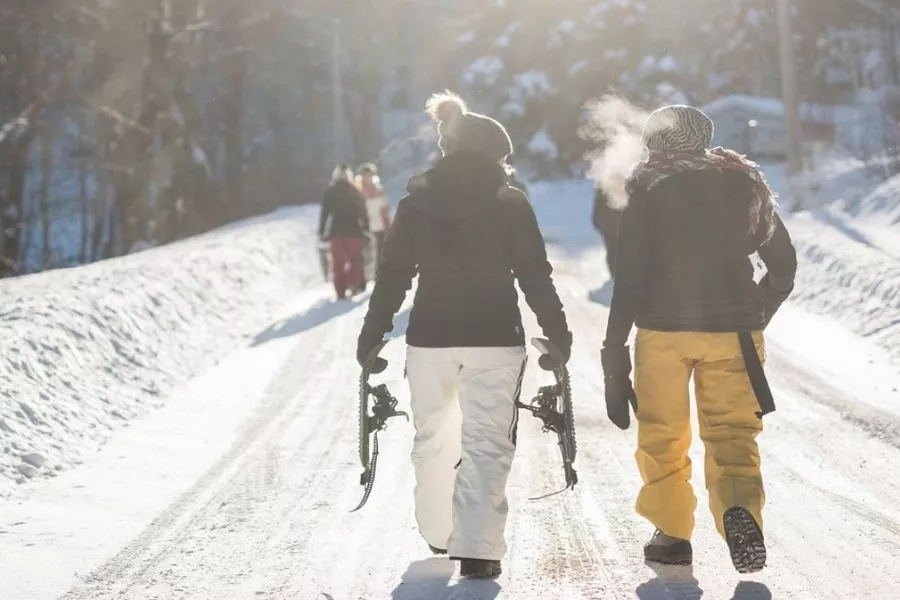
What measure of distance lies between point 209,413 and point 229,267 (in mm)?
7015

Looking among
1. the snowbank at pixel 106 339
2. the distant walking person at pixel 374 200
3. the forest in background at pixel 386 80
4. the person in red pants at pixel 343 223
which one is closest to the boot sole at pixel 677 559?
the snowbank at pixel 106 339

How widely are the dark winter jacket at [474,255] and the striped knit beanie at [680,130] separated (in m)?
0.59

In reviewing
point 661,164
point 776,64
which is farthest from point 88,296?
point 776,64

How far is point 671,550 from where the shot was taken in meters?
4.83

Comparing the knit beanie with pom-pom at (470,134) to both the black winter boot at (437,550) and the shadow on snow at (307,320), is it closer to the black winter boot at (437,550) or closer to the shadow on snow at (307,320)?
the black winter boot at (437,550)

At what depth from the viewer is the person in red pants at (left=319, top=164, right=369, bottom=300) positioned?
15844mm

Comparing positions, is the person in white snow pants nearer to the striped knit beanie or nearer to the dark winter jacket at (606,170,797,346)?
the dark winter jacket at (606,170,797,346)

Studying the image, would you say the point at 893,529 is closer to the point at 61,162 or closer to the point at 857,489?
the point at 857,489

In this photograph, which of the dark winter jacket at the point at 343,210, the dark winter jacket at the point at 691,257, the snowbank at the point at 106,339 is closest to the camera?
the dark winter jacket at the point at 691,257

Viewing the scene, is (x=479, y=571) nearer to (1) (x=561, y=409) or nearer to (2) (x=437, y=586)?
(2) (x=437, y=586)

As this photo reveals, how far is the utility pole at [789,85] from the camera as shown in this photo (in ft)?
73.4

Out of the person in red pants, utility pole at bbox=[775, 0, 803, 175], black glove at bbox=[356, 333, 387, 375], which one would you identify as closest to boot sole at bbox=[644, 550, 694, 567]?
black glove at bbox=[356, 333, 387, 375]

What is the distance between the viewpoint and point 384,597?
462 centimetres

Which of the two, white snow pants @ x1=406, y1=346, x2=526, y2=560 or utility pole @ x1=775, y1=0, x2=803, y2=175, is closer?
white snow pants @ x1=406, y1=346, x2=526, y2=560
